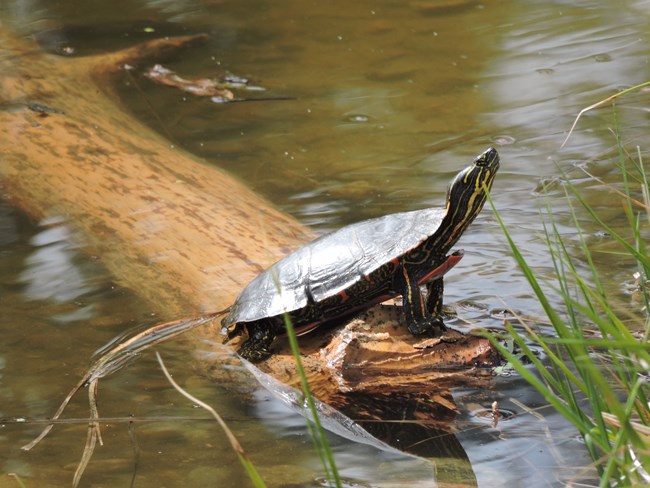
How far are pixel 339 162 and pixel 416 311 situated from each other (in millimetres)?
2651

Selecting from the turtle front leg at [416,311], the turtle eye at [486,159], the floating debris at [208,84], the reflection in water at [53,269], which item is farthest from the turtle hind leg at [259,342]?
the floating debris at [208,84]

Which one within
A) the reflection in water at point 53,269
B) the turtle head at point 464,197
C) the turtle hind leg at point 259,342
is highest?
the turtle head at point 464,197

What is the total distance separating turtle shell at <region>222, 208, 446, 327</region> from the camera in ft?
10.9

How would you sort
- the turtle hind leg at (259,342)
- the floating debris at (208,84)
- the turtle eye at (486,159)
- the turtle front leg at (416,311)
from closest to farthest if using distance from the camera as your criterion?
1. the turtle front leg at (416,311)
2. the turtle eye at (486,159)
3. the turtle hind leg at (259,342)
4. the floating debris at (208,84)

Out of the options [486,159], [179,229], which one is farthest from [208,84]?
[486,159]

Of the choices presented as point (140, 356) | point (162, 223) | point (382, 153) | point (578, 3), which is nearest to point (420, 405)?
point (140, 356)

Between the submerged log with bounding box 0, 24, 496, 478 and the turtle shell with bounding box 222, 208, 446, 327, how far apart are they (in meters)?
0.20

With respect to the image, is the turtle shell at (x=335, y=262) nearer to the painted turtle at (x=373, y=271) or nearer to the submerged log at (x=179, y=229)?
the painted turtle at (x=373, y=271)

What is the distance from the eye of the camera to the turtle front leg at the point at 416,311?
3291 mm

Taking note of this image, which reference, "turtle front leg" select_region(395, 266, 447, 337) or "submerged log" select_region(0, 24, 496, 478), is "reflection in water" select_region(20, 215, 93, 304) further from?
"turtle front leg" select_region(395, 266, 447, 337)

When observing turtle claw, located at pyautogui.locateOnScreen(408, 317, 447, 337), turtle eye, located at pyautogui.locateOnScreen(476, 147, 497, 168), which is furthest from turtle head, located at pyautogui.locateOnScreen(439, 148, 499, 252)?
turtle claw, located at pyautogui.locateOnScreen(408, 317, 447, 337)

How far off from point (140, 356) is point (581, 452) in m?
1.88

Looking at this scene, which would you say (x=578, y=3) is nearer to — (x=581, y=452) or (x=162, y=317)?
(x=162, y=317)

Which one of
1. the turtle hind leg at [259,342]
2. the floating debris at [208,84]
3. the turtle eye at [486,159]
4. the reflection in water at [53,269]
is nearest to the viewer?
→ the turtle eye at [486,159]
